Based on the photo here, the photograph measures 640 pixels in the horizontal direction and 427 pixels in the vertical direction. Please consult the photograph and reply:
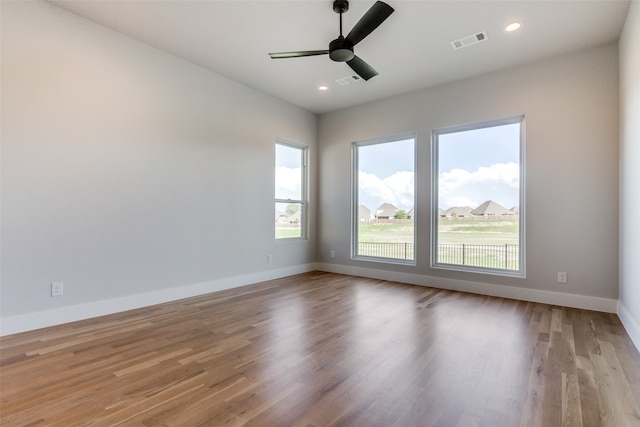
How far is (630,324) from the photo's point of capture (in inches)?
107

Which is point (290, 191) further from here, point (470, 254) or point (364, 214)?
point (470, 254)

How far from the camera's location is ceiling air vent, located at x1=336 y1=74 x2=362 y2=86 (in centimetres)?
429

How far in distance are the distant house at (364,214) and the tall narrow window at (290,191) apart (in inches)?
40.8

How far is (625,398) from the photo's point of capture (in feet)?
5.85

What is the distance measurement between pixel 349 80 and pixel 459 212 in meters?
2.48

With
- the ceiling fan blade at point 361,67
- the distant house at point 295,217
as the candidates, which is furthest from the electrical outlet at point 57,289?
the ceiling fan blade at point 361,67

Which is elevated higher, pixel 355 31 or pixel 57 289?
pixel 355 31

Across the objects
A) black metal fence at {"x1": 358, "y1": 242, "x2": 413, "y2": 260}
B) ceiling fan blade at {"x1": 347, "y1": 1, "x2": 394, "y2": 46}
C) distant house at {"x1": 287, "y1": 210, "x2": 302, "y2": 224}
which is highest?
ceiling fan blade at {"x1": 347, "y1": 1, "x2": 394, "y2": 46}

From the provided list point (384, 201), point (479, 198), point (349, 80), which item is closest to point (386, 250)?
point (384, 201)

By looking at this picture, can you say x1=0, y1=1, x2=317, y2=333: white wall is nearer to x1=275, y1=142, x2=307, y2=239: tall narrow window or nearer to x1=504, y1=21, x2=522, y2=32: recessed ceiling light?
x1=275, y1=142, x2=307, y2=239: tall narrow window

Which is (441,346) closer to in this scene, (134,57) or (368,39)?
(368,39)

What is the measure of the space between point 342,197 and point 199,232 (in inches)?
103

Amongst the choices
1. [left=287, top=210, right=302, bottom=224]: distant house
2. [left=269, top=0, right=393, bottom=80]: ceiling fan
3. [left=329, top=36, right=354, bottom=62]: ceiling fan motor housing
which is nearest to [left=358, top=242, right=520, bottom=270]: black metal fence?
[left=287, top=210, right=302, bottom=224]: distant house

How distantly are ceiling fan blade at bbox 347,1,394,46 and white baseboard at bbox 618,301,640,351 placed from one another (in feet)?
10.6
